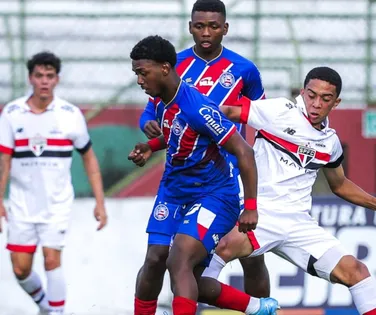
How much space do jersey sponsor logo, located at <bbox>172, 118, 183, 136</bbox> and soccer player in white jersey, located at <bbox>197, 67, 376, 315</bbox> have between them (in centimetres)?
71

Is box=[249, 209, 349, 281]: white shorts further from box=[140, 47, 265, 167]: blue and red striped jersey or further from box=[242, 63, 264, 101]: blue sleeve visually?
box=[242, 63, 264, 101]: blue sleeve

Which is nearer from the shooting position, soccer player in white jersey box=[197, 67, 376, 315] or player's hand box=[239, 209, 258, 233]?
player's hand box=[239, 209, 258, 233]

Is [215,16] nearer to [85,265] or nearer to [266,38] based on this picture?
[85,265]

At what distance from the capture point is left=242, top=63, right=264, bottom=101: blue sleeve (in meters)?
7.93

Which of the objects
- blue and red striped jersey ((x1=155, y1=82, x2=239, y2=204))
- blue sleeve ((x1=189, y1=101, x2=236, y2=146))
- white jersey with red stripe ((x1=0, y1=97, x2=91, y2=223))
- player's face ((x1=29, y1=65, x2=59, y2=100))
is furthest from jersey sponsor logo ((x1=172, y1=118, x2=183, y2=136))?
player's face ((x1=29, y1=65, x2=59, y2=100))

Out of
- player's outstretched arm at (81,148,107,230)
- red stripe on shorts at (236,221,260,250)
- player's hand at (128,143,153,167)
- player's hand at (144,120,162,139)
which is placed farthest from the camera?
player's outstretched arm at (81,148,107,230)

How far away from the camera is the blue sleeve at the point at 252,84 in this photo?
793 cm

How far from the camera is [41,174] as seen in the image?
998 centimetres

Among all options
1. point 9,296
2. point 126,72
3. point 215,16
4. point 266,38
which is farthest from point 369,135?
point 215,16

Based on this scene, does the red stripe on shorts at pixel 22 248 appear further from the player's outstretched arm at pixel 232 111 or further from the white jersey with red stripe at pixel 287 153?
the player's outstretched arm at pixel 232 111

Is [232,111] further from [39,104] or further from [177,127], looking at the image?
[39,104]

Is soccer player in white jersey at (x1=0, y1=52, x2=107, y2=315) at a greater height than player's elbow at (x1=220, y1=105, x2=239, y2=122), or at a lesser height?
lesser

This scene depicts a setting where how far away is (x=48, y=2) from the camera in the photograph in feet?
44.8

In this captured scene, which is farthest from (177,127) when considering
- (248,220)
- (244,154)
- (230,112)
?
(248,220)
